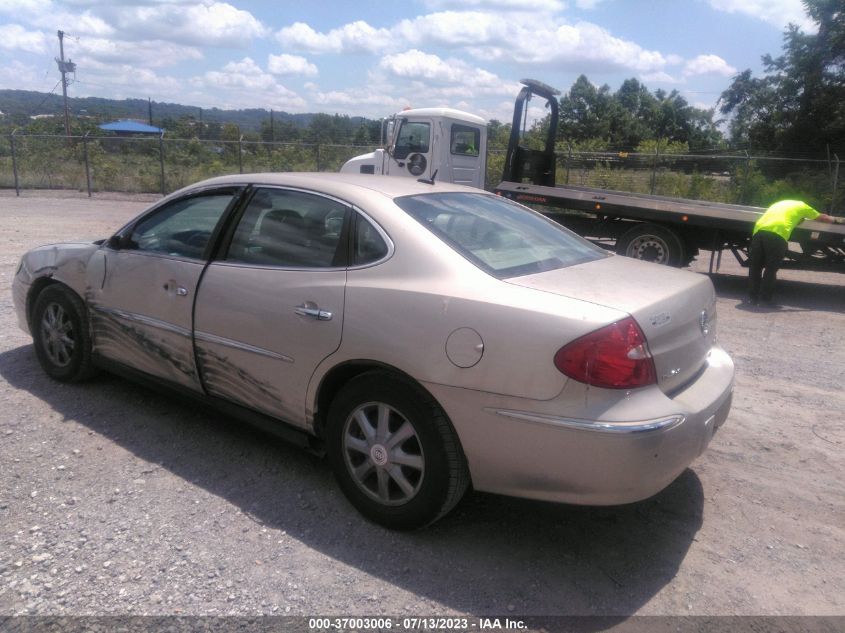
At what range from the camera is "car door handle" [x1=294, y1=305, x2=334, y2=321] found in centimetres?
343

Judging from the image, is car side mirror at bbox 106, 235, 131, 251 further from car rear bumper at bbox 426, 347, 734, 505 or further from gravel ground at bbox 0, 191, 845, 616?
car rear bumper at bbox 426, 347, 734, 505

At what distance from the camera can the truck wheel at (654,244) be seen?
10383 mm

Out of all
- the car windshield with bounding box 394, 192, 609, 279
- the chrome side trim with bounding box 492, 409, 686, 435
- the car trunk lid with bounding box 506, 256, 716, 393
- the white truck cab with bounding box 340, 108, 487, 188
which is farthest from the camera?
the white truck cab with bounding box 340, 108, 487, 188

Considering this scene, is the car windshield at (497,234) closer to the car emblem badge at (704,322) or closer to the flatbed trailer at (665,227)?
the car emblem badge at (704,322)

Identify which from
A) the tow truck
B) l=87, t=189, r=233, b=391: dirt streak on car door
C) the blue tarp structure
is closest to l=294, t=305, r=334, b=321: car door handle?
l=87, t=189, r=233, b=391: dirt streak on car door

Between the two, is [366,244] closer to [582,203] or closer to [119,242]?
[119,242]

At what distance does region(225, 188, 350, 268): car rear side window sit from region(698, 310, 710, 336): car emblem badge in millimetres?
1743

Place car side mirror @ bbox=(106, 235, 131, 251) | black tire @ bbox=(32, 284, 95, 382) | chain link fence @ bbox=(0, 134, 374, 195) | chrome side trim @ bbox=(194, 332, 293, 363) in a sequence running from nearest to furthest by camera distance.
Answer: chrome side trim @ bbox=(194, 332, 293, 363), car side mirror @ bbox=(106, 235, 131, 251), black tire @ bbox=(32, 284, 95, 382), chain link fence @ bbox=(0, 134, 374, 195)

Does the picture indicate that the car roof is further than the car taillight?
Yes

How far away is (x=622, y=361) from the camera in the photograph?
2836 mm

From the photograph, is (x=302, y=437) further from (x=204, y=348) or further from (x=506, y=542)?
(x=506, y=542)

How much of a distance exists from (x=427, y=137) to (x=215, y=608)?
11480 millimetres

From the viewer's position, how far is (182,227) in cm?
443

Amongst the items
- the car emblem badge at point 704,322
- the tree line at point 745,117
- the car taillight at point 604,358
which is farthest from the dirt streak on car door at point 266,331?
the tree line at point 745,117
